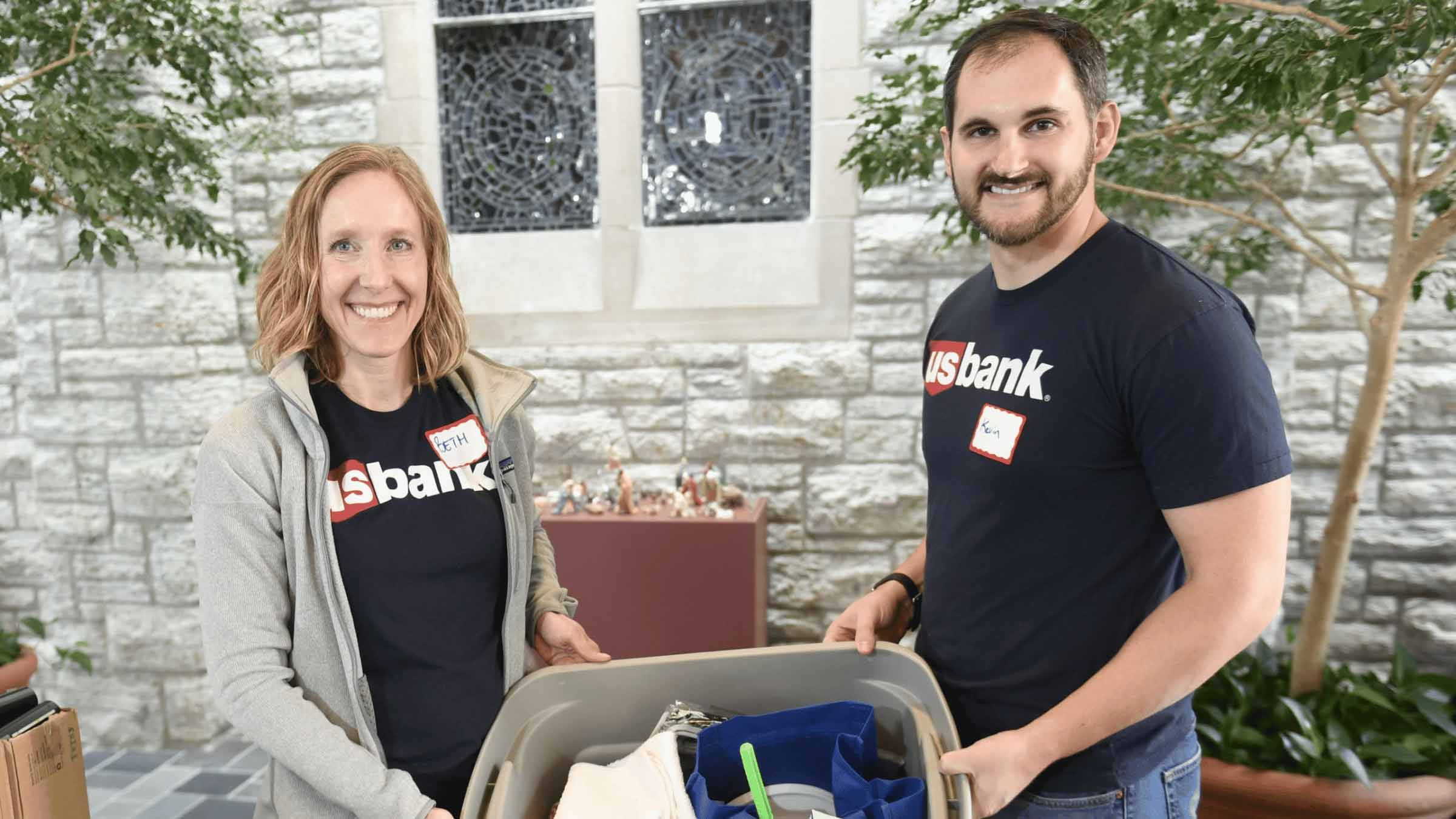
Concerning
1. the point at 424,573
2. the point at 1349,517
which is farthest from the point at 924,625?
the point at 1349,517

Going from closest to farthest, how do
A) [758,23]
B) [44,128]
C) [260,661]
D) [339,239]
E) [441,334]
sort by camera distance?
[260,661]
[339,239]
[441,334]
[44,128]
[758,23]

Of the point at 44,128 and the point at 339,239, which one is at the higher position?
the point at 44,128

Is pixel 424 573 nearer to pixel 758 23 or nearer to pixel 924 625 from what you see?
pixel 924 625

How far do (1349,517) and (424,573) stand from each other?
6.96 feet

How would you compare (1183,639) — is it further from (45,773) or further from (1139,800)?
(45,773)

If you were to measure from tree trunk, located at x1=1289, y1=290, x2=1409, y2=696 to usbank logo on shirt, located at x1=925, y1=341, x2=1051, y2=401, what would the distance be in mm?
1418

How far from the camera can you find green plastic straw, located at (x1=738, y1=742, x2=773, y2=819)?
82 centimetres

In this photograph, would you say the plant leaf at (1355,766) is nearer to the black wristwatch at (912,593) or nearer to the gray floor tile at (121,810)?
the black wristwatch at (912,593)

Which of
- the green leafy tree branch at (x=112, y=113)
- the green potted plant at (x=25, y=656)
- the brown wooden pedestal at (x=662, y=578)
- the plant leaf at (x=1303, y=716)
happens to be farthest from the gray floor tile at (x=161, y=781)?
the plant leaf at (x=1303, y=716)

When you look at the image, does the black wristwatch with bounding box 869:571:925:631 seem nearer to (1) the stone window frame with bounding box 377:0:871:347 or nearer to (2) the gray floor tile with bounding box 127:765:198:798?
(1) the stone window frame with bounding box 377:0:871:347

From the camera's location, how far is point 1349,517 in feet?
6.89

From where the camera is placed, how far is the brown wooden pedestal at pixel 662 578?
2787 mm

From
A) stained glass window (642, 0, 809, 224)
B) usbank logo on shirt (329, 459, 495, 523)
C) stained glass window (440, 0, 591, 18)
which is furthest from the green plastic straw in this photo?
stained glass window (440, 0, 591, 18)

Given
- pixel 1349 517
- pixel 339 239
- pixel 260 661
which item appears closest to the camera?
pixel 260 661
